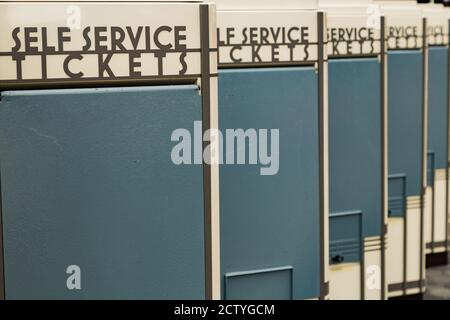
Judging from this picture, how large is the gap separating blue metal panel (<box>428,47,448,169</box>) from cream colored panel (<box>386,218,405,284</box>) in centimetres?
183

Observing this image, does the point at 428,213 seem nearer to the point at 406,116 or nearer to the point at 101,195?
the point at 406,116

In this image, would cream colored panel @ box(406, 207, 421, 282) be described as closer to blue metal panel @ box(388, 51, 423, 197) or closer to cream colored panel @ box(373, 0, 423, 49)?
blue metal panel @ box(388, 51, 423, 197)

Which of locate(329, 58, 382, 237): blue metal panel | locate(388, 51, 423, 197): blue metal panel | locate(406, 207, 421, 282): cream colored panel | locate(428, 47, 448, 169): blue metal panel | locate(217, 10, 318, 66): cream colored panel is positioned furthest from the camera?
locate(428, 47, 448, 169): blue metal panel

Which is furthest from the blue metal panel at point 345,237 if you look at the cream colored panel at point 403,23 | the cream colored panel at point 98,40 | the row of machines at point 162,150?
the cream colored panel at point 98,40

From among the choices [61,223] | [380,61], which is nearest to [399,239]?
[380,61]

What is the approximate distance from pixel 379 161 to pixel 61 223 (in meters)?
3.47

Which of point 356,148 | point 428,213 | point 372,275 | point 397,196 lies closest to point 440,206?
point 428,213

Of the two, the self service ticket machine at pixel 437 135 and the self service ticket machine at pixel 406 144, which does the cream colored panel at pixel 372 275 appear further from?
the self service ticket machine at pixel 437 135

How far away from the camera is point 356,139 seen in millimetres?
→ 6914

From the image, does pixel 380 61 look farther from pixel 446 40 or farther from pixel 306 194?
pixel 446 40

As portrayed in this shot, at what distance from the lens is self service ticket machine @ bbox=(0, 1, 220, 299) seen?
13.9 ft

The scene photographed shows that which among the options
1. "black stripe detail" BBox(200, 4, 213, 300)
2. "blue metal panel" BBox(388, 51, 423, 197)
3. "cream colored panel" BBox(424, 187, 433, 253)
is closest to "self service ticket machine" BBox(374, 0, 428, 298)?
"blue metal panel" BBox(388, 51, 423, 197)

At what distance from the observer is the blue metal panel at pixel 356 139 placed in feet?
22.2

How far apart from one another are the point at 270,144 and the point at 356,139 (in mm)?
1611
